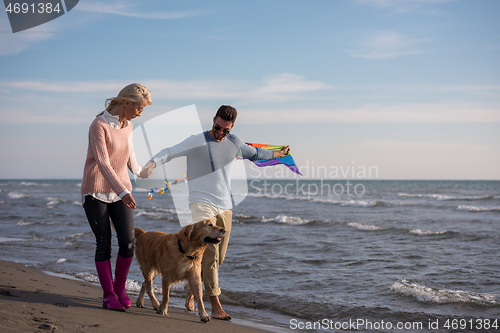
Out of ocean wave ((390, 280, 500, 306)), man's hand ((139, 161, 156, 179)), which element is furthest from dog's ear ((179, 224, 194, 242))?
ocean wave ((390, 280, 500, 306))

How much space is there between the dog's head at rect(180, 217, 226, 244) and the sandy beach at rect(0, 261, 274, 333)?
803 millimetres

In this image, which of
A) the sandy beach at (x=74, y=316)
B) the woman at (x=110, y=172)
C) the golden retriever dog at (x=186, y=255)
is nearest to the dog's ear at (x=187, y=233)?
the golden retriever dog at (x=186, y=255)

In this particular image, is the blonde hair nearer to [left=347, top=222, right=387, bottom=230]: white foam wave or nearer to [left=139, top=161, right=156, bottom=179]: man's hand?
[left=139, top=161, right=156, bottom=179]: man's hand

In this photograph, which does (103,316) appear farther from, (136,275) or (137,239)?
(136,275)

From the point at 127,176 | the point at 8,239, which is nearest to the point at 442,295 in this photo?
the point at 127,176

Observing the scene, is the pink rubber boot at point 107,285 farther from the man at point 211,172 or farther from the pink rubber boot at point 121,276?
the man at point 211,172

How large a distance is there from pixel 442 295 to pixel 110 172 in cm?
477

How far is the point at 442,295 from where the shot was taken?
217 inches

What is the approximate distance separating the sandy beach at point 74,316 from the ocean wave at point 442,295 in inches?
113

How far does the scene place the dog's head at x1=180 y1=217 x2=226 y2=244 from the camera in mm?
3773

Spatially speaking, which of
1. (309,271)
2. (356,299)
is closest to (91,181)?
(356,299)

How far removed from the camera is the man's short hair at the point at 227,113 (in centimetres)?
388

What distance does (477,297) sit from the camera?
5.43 metres

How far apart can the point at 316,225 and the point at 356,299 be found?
31.1 feet
